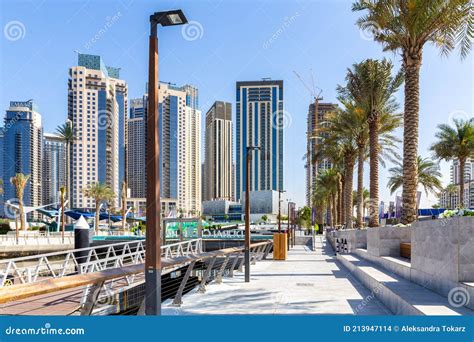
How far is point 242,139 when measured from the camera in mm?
116375

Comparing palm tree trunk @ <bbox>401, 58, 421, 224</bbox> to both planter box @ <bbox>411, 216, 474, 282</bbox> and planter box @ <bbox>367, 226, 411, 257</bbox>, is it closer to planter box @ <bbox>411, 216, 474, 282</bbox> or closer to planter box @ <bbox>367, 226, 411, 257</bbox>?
planter box @ <bbox>367, 226, 411, 257</bbox>

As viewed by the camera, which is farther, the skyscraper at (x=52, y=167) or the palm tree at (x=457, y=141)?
the skyscraper at (x=52, y=167)

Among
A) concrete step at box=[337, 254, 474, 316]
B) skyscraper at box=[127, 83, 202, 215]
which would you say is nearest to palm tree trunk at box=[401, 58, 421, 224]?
concrete step at box=[337, 254, 474, 316]

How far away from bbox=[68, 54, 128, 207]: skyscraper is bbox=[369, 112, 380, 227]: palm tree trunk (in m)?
61.9

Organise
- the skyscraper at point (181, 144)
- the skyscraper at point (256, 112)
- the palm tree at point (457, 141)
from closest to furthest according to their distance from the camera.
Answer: the palm tree at point (457, 141)
the skyscraper at point (181, 144)
the skyscraper at point (256, 112)

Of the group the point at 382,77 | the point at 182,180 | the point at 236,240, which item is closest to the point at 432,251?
the point at 382,77

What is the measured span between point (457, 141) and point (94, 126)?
72.1m

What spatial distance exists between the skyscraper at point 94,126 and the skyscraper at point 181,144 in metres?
10.1

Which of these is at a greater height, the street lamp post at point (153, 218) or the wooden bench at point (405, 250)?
the street lamp post at point (153, 218)

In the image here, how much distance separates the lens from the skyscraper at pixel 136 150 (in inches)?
4309

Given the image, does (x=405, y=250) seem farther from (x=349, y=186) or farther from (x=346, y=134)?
(x=349, y=186)

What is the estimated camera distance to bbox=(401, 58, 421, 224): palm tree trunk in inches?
650

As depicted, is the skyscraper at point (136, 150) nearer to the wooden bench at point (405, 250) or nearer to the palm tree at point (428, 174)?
the palm tree at point (428, 174)

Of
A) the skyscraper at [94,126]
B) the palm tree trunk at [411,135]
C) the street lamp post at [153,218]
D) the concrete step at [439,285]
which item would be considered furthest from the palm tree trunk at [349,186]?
the skyscraper at [94,126]
